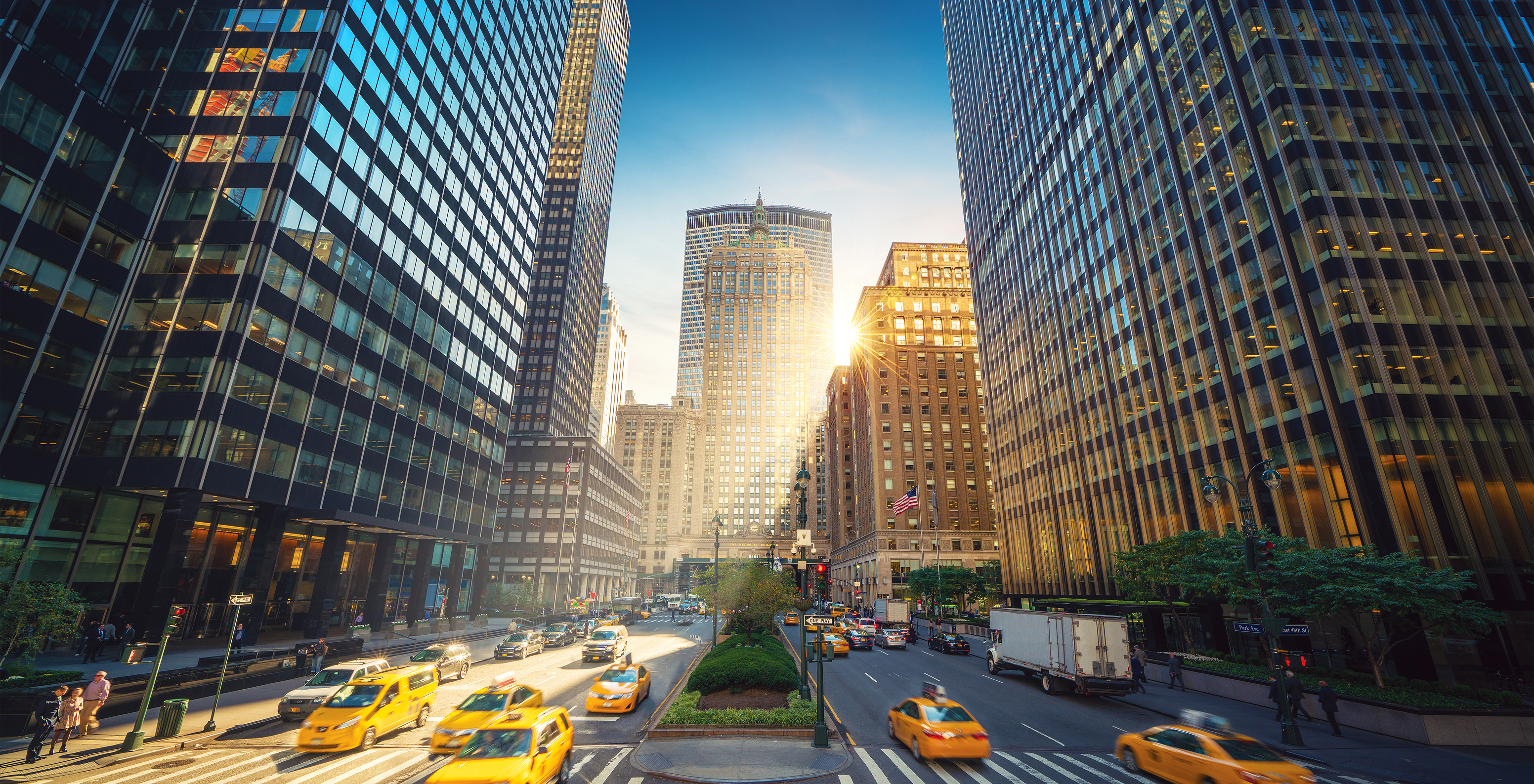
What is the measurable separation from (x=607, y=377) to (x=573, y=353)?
5940 cm

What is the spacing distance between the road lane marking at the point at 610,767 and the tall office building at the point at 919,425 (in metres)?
69.5

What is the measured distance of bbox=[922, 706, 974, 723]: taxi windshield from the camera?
15.4 m

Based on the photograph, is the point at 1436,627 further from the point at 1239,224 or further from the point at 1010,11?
the point at 1010,11

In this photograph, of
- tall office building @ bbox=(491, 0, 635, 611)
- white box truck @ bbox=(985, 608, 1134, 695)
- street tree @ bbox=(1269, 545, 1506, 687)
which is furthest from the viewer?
tall office building @ bbox=(491, 0, 635, 611)

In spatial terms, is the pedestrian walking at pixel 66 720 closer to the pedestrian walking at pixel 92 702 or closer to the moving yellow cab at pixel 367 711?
the pedestrian walking at pixel 92 702

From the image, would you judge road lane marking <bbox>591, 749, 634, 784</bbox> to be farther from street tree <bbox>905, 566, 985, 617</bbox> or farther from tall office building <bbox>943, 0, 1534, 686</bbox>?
street tree <bbox>905, 566, 985, 617</bbox>

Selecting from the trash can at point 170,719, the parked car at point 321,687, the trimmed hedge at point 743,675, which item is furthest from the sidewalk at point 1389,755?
the trash can at point 170,719

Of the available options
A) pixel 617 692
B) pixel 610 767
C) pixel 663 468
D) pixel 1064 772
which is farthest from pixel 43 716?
pixel 663 468

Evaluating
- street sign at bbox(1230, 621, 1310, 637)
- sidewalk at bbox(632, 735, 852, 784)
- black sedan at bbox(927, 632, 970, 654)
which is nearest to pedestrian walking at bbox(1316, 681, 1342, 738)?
street sign at bbox(1230, 621, 1310, 637)

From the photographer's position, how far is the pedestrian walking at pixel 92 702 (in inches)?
650

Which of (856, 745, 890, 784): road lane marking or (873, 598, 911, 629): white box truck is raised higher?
(873, 598, 911, 629): white box truck

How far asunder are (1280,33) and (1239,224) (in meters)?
12.6

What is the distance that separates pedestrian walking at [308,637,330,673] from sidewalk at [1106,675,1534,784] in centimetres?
3540

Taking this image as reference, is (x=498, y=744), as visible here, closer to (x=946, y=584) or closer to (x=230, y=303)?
(x=230, y=303)
